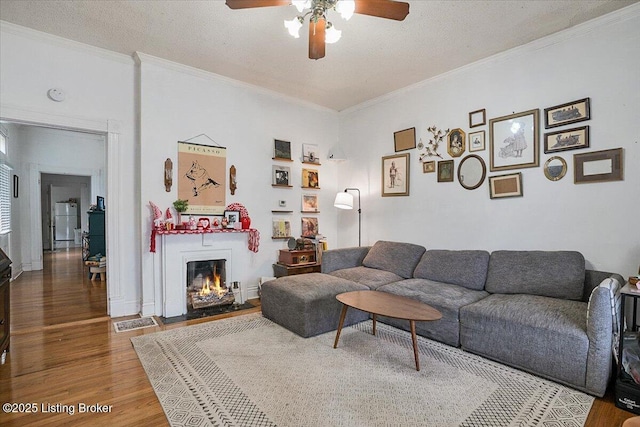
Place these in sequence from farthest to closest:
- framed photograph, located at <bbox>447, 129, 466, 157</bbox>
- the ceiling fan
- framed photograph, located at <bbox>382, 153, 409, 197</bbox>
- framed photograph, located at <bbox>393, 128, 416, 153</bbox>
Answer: framed photograph, located at <bbox>382, 153, 409, 197</bbox>
framed photograph, located at <bbox>393, 128, 416, 153</bbox>
framed photograph, located at <bbox>447, 129, 466, 157</bbox>
the ceiling fan

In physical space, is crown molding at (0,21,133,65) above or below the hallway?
above

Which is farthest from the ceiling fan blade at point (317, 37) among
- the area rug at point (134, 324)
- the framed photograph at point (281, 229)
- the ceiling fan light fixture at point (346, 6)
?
the area rug at point (134, 324)

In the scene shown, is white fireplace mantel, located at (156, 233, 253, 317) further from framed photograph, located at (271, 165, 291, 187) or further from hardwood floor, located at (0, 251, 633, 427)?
framed photograph, located at (271, 165, 291, 187)

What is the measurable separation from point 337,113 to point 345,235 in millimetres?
2047

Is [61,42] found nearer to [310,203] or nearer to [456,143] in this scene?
[310,203]

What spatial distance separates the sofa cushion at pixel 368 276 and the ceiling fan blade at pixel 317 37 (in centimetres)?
231

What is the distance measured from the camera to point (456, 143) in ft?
12.2

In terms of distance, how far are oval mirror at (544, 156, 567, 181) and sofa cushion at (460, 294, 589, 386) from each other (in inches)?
45.4

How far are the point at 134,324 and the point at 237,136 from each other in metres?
2.49

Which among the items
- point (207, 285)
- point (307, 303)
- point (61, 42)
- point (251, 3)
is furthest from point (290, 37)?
point (207, 285)

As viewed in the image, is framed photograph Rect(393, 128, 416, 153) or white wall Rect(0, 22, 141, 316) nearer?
white wall Rect(0, 22, 141, 316)

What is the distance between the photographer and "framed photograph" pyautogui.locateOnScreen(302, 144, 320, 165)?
4.85 m

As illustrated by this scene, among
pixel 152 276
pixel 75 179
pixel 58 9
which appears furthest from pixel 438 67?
pixel 75 179

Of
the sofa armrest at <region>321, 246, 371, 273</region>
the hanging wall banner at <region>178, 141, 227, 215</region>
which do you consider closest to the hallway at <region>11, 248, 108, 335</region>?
the hanging wall banner at <region>178, 141, 227, 215</region>
